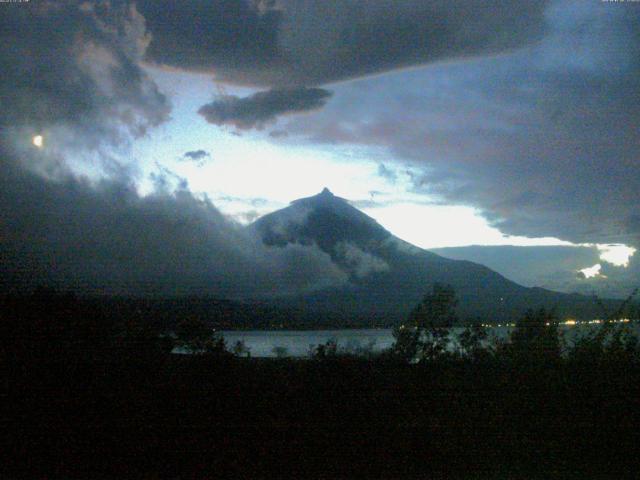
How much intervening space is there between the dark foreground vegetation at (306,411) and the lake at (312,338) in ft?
1.86

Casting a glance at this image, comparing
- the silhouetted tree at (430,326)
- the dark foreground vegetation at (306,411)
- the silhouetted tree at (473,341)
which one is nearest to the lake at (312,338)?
the silhouetted tree at (473,341)

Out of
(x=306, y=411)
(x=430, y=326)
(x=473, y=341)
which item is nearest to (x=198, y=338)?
(x=306, y=411)

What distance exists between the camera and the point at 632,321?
8.82 m

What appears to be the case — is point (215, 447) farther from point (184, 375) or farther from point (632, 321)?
point (632, 321)

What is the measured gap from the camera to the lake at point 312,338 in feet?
30.5

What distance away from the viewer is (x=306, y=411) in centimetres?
714

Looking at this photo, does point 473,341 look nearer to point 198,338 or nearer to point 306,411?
point 306,411

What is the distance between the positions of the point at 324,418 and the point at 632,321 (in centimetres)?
491

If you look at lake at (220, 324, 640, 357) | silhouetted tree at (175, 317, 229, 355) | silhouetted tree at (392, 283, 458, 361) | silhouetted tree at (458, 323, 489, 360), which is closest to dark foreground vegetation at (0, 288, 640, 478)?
silhouetted tree at (175, 317, 229, 355)

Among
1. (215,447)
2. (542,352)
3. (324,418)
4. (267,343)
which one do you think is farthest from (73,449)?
(542,352)

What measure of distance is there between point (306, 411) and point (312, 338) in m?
3.86

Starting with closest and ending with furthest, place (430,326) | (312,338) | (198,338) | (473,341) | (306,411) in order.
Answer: (306,411), (198,338), (473,341), (312,338), (430,326)

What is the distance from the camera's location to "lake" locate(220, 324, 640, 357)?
9.30 m

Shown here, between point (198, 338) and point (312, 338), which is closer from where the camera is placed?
point (198, 338)
